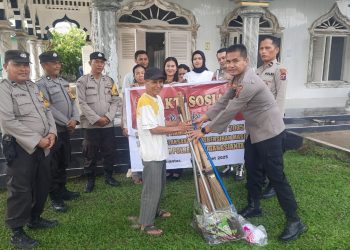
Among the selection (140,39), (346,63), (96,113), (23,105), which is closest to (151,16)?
(140,39)

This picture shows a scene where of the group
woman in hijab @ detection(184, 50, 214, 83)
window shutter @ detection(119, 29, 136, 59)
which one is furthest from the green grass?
window shutter @ detection(119, 29, 136, 59)

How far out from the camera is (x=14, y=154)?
108 inches

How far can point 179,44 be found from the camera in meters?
8.38

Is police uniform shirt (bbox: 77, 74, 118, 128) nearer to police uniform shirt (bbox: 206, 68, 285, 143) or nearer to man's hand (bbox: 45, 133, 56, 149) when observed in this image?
man's hand (bbox: 45, 133, 56, 149)

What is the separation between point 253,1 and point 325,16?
336 centimetres

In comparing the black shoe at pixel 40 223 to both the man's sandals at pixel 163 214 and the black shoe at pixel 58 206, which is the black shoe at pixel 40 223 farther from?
the man's sandals at pixel 163 214

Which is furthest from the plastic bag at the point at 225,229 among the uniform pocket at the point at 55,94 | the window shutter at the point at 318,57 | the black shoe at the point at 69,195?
the window shutter at the point at 318,57

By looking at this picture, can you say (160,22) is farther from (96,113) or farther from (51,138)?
(51,138)

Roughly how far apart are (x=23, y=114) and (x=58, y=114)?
2.60ft

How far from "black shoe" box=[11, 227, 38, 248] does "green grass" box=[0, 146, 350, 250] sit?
8 centimetres

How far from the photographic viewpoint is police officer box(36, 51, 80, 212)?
3549 millimetres

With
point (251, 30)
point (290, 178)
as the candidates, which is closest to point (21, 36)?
point (251, 30)

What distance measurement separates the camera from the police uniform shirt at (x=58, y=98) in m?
3.57

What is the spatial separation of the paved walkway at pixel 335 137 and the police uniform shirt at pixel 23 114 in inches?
197
